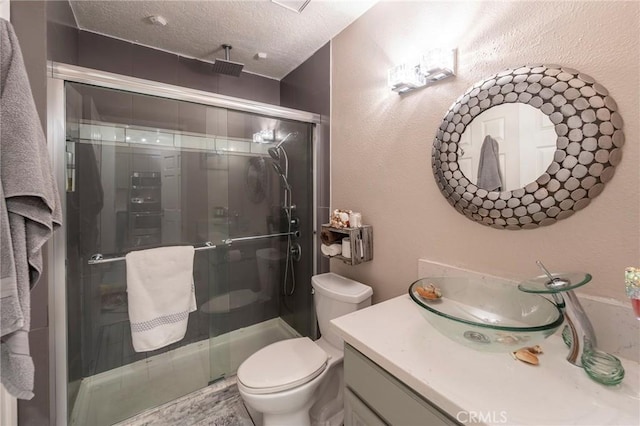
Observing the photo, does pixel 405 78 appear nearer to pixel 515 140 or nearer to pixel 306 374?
pixel 515 140

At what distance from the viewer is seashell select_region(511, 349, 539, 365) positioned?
2.43ft

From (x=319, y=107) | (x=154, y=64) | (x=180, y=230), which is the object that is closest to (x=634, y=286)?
(x=319, y=107)

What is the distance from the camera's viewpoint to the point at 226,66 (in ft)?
6.63

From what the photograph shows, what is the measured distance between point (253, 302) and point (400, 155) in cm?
167

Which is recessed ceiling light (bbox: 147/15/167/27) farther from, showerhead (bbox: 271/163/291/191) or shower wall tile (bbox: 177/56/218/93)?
showerhead (bbox: 271/163/291/191)

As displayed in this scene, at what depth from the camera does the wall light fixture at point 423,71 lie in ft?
3.68

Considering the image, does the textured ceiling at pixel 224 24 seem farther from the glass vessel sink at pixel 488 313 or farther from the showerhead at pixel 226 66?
the glass vessel sink at pixel 488 313

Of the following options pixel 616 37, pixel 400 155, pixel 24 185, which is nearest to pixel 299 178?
pixel 400 155

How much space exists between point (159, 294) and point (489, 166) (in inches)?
72.6

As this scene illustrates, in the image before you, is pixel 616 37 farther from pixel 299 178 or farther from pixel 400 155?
pixel 299 178

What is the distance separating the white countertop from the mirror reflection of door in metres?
0.59

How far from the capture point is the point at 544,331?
2.18 ft

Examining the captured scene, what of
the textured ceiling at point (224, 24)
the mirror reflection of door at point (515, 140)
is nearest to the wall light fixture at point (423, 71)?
the mirror reflection of door at point (515, 140)

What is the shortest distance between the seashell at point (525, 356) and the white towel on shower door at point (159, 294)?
167 centimetres
